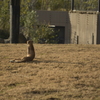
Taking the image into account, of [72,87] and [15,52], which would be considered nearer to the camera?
[72,87]

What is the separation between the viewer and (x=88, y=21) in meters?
23.5

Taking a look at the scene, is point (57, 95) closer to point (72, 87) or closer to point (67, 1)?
point (72, 87)

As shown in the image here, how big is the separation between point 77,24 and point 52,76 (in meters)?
18.6

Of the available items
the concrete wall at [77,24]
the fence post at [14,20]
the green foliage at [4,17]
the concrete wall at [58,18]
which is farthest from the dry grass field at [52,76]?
the concrete wall at [58,18]

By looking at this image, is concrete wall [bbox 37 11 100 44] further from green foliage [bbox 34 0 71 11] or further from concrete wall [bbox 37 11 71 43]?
green foliage [bbox 34 0 71 11]

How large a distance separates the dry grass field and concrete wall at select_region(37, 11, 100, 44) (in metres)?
12.4

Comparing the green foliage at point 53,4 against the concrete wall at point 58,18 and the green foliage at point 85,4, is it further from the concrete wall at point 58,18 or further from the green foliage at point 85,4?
the concrete wall at point 58,18

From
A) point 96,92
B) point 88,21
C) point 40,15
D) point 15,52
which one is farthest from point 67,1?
point 96,92

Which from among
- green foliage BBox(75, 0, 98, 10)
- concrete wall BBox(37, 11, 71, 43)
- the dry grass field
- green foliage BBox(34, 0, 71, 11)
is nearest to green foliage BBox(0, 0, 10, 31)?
concrete wall BBox(37, 11, 71, 43)

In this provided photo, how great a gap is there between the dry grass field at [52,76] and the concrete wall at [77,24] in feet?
40.7

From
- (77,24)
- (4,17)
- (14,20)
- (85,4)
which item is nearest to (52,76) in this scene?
(14,20)

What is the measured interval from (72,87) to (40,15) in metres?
21.6

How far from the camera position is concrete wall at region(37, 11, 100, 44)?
2251 centimetres

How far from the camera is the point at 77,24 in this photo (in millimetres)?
25359
